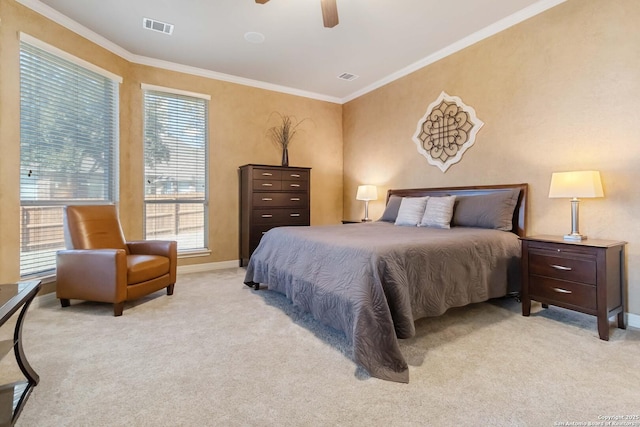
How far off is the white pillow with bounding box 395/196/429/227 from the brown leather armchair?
2649 millimetres

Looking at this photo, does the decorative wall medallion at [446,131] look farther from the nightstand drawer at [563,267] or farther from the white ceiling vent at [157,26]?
the white ceiling vent at [157,26]

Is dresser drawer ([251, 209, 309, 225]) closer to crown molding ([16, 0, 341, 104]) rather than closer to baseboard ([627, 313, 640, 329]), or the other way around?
crown molding ([16, 0, 341, 104])

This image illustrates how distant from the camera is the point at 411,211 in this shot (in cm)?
367

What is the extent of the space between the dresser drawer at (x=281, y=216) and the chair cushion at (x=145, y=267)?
1487 millimetres

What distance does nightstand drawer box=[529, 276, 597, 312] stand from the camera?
2.29m

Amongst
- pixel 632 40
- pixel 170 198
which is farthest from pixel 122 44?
pixel 632 40

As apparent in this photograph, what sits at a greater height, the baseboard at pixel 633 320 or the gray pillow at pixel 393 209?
the gray pillow at pixel 393 209

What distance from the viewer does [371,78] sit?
189 inches

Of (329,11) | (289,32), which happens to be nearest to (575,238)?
(329,11)

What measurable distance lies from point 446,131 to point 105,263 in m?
3.97

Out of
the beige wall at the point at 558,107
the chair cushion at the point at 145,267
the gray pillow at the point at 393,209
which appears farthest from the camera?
the gray pillow at the point at 393,209

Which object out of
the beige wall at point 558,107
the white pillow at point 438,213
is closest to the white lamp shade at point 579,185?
the beige wall at point 558,107

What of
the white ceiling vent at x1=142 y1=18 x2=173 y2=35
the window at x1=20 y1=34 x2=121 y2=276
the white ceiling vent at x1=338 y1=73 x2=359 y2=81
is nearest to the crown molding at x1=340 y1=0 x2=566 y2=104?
the white ceiling vent at x1=338 y1=73 x2=359 y2=81

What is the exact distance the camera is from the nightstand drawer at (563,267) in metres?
2.29
